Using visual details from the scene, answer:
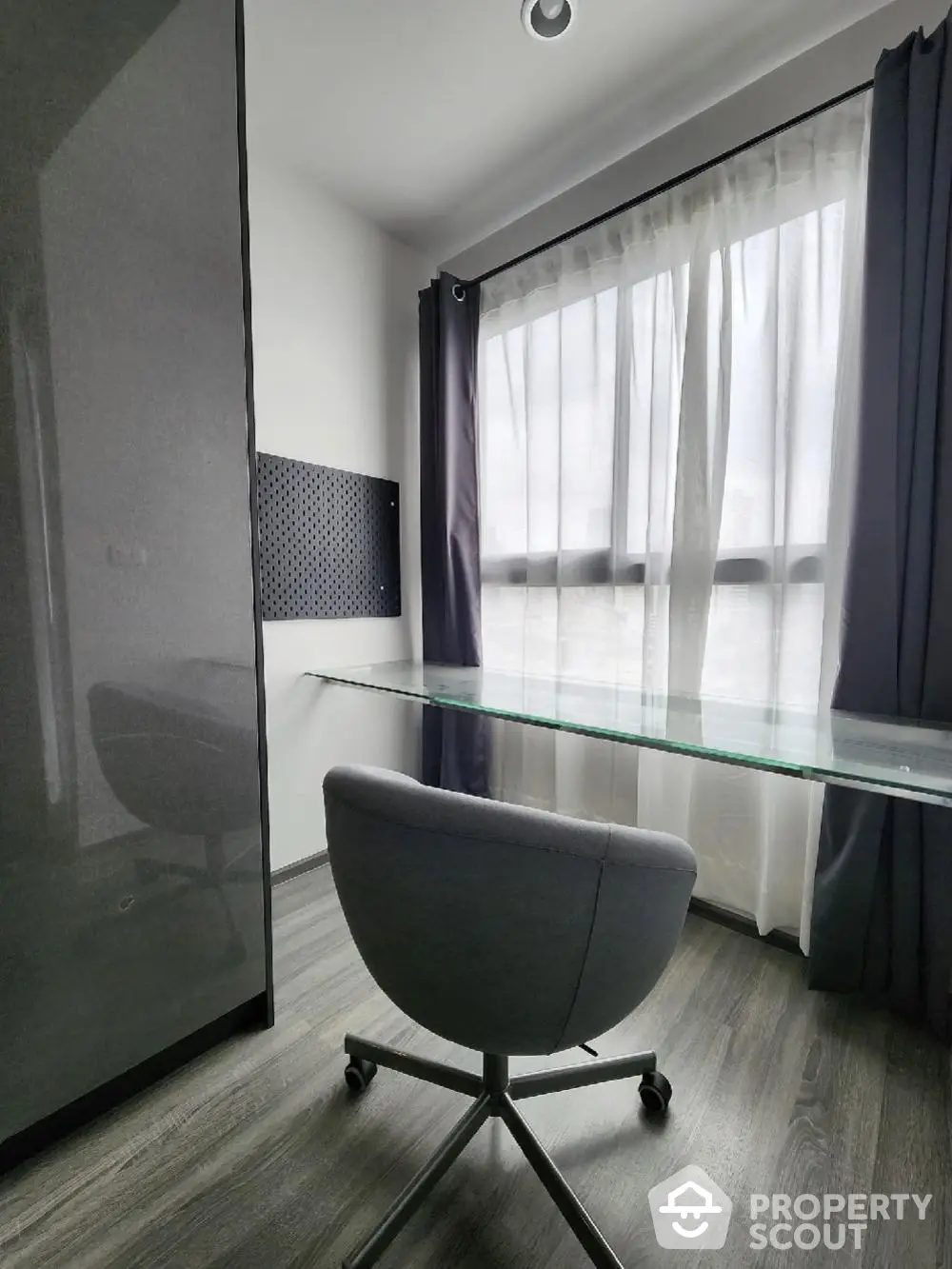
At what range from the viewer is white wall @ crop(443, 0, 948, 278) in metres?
1.32

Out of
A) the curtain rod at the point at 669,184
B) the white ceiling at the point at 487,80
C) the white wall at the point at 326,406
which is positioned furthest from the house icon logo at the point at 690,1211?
the white ceiling at the point at 487,80

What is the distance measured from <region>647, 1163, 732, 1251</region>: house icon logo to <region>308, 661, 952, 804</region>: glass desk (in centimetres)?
76

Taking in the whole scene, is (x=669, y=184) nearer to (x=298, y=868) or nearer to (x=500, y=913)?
(x=500, y=913)

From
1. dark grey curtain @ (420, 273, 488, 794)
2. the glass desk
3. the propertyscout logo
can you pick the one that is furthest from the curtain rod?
the propertyscout logo

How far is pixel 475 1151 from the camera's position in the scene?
103 cm

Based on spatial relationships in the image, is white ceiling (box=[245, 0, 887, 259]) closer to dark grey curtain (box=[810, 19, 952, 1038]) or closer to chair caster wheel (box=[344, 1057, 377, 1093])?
dark grey curtain (box=[810, 19, 952, 1038])

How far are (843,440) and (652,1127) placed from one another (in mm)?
1632

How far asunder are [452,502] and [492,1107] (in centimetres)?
184

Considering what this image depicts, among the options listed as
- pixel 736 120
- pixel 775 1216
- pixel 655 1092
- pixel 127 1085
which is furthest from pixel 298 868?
pixel 736 120

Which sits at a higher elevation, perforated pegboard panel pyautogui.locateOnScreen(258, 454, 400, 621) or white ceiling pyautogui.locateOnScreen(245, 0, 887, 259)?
white ceiling pyautogui.locateOnScreen(245, 0, 887, 259)

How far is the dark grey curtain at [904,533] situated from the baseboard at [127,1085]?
1.50 meters

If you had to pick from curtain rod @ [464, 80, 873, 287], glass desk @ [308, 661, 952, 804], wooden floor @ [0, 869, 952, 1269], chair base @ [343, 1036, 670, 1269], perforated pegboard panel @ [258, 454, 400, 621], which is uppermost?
curtain rod @ [464, 80, 873, 287]

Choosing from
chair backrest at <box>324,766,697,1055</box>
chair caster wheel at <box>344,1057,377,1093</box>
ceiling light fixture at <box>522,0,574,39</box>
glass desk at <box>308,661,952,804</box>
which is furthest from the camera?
ceiling light fixture at <box>522,0,574,39</box>

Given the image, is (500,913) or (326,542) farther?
(326,542)
